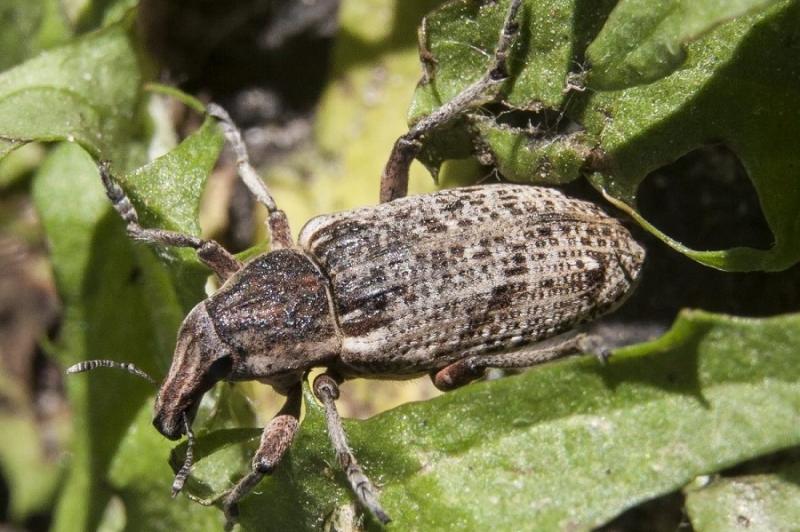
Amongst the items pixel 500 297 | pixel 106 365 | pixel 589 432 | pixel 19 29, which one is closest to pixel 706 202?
pixel 500 297

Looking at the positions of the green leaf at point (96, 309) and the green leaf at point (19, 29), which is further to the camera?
the green leaf at point (19, 29)

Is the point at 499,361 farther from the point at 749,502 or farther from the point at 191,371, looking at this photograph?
the point at 191,371

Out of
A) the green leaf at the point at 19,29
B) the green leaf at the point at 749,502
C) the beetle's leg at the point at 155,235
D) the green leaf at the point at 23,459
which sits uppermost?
the green leaf at the point at 19,29

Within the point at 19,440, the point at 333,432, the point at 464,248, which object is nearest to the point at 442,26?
the point at 464,248

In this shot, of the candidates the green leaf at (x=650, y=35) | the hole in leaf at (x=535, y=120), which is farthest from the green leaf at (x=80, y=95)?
the green leaf at (x=650, y=35)

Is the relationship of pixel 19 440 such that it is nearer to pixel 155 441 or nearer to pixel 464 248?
pixel 155 441

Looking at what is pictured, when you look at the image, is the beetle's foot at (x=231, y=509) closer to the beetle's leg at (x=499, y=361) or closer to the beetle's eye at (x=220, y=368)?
the beetle's eye at (x=220, y=368)
